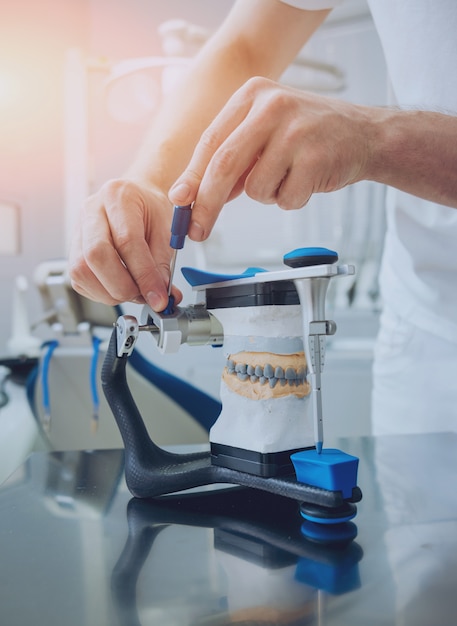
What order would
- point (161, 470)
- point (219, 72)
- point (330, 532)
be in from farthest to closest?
1. point (219, 72)
2. point (161, 470)
3. point (330, 532)

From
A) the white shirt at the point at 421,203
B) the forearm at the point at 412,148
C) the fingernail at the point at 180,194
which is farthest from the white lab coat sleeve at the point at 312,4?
the fingernail at the point at 180,194

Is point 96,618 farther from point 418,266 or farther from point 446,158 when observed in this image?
point 418,266

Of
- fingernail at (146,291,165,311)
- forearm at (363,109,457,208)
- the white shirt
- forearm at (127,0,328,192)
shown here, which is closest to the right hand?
fingernail at (146,291,165,311)

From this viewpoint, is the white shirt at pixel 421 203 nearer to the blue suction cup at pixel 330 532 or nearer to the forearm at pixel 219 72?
the forearm at pixel 219 72

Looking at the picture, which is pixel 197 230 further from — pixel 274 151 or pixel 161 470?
pixel 161 470

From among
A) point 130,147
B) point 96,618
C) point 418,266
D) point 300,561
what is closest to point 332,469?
point 300,561

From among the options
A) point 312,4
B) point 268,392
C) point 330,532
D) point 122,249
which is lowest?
point 330,532

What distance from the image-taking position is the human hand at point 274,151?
0.56 metres

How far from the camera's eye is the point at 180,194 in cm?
58

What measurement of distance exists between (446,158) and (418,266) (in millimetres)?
322

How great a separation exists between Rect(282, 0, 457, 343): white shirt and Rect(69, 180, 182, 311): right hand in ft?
1.39

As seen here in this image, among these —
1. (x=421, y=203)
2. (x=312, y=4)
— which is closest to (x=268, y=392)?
(x=421, y=203)

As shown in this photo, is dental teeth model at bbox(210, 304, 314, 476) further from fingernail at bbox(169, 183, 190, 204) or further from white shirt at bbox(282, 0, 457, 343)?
white shirt at bbox(282, 0, 457, 343)

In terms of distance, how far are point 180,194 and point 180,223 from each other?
0.09 feet
